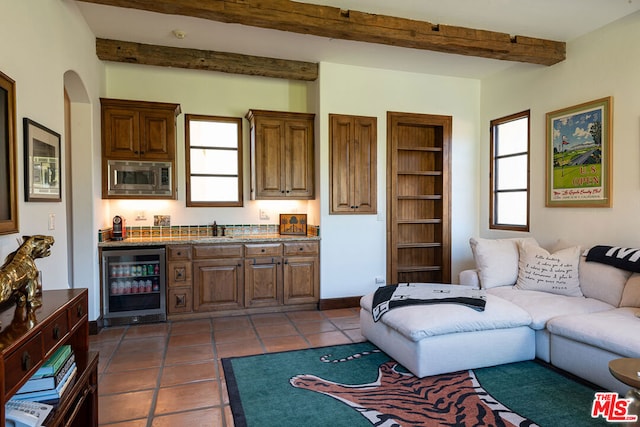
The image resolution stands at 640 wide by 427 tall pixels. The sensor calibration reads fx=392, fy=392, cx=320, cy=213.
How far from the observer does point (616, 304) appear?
328cm

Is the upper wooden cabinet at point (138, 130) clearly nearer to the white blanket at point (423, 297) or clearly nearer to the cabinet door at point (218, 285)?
the cabinet door at point (218, 285)

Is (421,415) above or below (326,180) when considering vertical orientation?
below

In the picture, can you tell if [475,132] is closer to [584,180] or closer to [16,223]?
[584,180]

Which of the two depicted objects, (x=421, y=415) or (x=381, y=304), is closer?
(x=421, y=415)

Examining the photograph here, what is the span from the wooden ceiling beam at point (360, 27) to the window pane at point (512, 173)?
1.18 meters

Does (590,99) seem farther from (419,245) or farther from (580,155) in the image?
(419,245)

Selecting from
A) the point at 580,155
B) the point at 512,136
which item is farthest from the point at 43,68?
the point at 512,136

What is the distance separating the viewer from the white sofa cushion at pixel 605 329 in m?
2.46

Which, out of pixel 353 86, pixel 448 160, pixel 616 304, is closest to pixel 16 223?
pixel 353 86

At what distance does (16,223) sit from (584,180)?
4760 mm

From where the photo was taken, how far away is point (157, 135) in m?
4.45

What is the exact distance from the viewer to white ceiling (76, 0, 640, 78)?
346 centimetres

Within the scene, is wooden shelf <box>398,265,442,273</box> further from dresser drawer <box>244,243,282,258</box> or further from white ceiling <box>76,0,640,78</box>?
white ceiling <box>76,0,640,78</box>

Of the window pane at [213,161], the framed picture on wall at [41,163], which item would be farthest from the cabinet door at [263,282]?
the framed picture on wall at [41,163]
